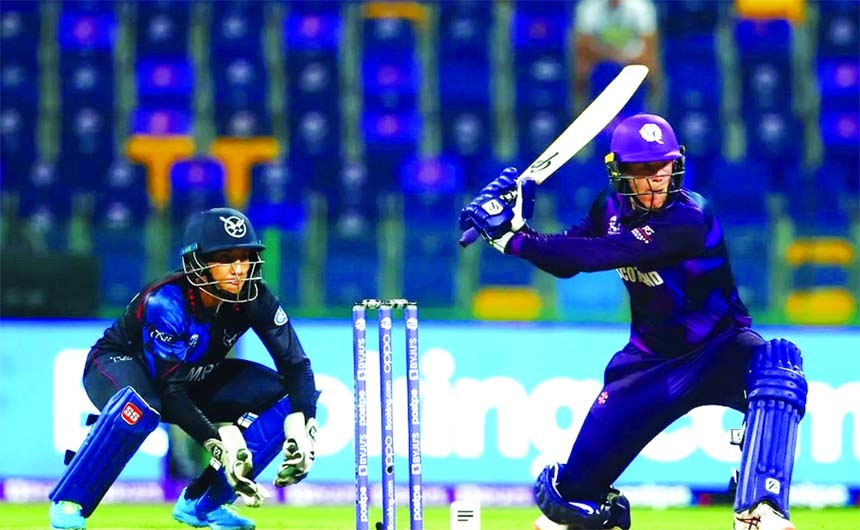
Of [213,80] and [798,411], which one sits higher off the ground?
[213,80]

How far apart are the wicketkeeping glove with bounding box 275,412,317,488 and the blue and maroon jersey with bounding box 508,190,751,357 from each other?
3.50 feet

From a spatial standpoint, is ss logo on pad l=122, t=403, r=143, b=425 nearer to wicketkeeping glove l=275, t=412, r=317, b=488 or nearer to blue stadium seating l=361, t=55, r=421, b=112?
wicketkeeping glove l=275, t=412, r=317, b=488

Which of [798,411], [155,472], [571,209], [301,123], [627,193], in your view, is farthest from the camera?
[301,123]

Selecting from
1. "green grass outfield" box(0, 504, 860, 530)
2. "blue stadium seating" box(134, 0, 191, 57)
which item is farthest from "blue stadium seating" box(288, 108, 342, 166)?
"green grass outfield" box(0, 504, 860, 530)

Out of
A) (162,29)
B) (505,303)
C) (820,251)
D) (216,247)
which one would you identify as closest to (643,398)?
→ (216,247)

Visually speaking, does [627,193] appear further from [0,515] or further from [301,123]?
[301,123]

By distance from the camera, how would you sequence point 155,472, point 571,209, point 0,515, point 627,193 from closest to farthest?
point 627,193
point 0,515
point 155,472
point 571,209

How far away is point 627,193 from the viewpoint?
6125mm

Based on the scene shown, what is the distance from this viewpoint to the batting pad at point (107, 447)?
6000 millimetres

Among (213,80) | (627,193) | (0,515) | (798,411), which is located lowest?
(0,515)

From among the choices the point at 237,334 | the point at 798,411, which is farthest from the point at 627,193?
the point at 237,334

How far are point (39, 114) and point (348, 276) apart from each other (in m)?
3.36

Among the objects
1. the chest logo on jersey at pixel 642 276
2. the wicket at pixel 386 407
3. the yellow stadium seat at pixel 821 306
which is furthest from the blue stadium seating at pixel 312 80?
the wicket at pixel 386 407

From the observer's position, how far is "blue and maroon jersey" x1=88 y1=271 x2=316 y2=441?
6.08 metres
